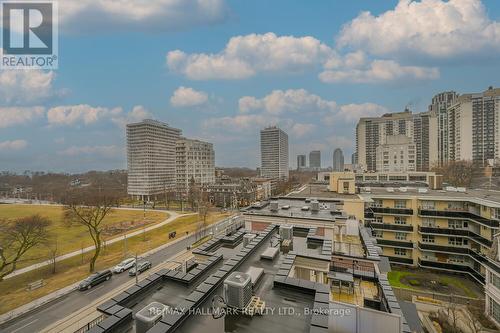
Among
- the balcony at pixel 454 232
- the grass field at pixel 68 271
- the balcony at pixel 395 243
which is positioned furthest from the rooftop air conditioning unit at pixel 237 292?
the balcony at pixel 395 243

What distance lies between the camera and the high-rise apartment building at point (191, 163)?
121188 mm

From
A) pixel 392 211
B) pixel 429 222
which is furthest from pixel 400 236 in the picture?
pixel 429 222

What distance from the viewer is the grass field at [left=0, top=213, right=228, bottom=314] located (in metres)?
26.0

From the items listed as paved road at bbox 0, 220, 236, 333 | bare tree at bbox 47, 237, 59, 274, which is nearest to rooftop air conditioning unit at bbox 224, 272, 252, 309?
paved road at bbox 0, 220, 236, 333

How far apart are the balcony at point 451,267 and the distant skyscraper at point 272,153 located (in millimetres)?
143942

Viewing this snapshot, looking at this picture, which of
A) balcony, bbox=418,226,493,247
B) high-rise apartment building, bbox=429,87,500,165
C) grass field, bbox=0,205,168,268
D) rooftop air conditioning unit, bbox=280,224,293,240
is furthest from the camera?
high-rise apartment building, bbox=429,87,500,165

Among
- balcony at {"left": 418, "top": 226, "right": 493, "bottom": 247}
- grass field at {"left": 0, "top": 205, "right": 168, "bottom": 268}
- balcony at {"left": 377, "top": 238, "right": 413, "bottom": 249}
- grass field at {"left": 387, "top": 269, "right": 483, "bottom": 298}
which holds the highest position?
balcony at {"left": 418, "top": 226, "right": 493, "bottom": 247}

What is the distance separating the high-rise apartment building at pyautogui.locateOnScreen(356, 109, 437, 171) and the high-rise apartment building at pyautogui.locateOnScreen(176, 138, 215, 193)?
83806 mm

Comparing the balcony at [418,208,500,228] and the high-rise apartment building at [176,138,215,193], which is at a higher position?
the high-rise apartment building at [176,138,215,193]

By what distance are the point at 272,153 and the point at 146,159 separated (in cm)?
9743

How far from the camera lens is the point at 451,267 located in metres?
34.9

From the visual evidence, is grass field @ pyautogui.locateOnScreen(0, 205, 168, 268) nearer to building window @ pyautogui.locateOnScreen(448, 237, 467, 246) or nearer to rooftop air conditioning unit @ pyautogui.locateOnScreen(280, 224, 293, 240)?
rooftop air conditioning unit @ pyautogui.locateOnScreen(280, 224, 293, 240)

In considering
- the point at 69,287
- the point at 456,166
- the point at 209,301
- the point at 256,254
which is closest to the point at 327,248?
the point at 256,254

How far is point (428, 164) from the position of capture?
4877 inches
